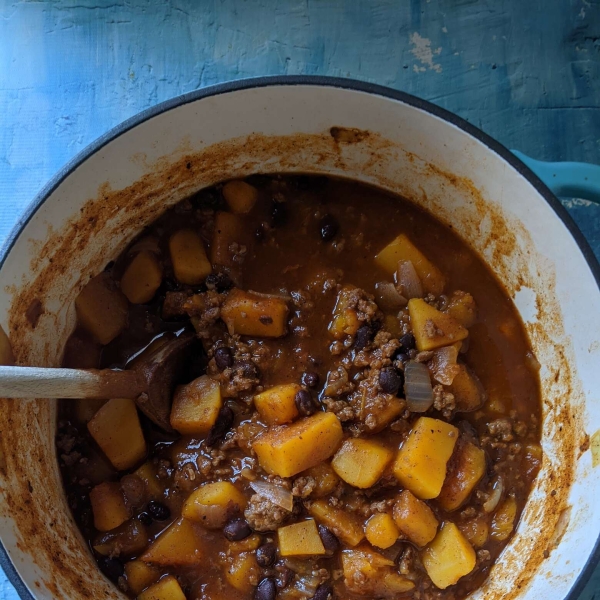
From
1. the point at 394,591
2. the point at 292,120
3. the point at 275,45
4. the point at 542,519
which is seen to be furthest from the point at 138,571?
the point at 275,45

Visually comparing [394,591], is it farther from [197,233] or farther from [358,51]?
[358,51]

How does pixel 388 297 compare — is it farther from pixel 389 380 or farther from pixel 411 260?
pixel 389 380

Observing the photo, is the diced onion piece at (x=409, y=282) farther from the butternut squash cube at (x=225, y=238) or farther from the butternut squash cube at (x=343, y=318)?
the butternut squash cube at (x=225, y=238)

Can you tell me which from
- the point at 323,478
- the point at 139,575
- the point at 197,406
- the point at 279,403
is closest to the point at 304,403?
the point at 279,403

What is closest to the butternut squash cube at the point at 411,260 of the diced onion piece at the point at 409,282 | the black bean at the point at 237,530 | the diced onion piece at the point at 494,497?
the diced onion piece at the point at 409,282

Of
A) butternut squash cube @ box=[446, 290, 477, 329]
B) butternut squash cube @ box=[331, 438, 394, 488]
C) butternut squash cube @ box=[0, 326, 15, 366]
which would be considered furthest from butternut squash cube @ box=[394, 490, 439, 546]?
butternut squash cube @ box=[0, 326, 15, 366]

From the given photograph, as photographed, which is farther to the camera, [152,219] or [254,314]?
[152,219]
